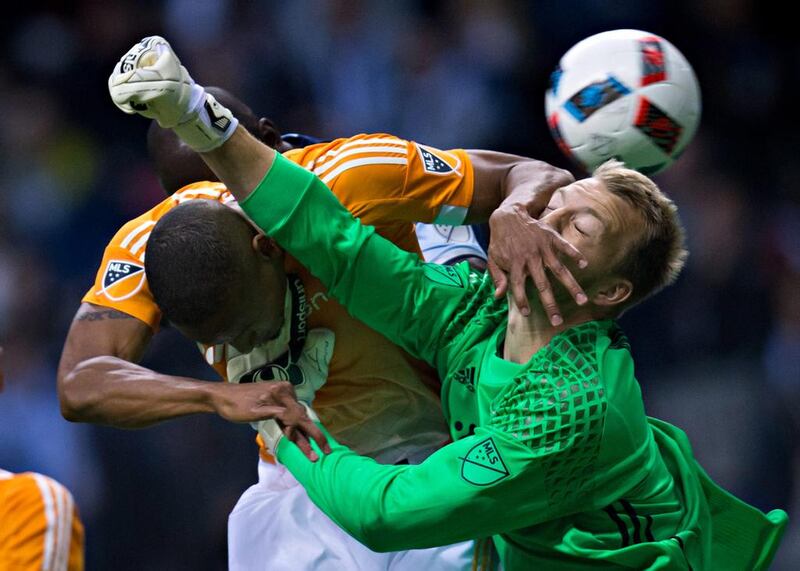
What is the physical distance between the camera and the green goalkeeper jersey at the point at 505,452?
262 cm

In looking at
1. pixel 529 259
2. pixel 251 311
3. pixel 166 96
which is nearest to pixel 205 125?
pixel 166 96

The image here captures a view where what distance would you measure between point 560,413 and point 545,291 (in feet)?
0.90

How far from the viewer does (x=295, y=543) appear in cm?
350

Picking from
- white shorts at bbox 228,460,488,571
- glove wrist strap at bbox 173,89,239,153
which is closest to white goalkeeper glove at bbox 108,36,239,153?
glove wrist strap at bbox 173,89,239,153

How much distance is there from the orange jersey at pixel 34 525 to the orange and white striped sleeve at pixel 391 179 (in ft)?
3.52

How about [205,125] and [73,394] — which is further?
[73,394]

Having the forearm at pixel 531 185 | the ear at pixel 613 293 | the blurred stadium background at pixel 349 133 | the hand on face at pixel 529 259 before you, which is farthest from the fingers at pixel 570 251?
the blurred stadium background at pixel 349 133

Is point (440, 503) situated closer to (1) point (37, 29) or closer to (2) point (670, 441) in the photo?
(2) point (670, 441)

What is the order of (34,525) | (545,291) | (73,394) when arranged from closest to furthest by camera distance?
(34,525)
(545,291)
(73,394)

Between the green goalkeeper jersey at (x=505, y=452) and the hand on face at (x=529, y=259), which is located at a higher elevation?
the hand on face at (x=529, y=259)

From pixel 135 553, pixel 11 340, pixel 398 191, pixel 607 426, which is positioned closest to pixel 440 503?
pixel 607 426

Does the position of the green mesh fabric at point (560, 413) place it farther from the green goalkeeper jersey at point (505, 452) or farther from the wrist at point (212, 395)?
the wrist at point (212, 395)

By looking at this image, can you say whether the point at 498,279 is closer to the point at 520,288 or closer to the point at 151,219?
the point at 520,288

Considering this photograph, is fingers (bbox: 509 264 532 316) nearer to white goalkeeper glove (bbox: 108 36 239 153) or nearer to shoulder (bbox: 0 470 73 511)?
white goalkeeper glove (bbox: 108 36 239 153)
